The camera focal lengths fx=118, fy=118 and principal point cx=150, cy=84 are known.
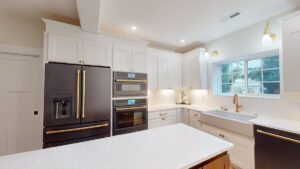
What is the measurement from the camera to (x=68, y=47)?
6.41ft

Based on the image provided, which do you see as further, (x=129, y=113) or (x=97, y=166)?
(x=129, y=113)

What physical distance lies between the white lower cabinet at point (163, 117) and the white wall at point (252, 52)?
2.76 feet

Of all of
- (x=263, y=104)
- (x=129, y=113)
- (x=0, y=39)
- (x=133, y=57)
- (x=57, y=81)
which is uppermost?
(x=0, y=39)

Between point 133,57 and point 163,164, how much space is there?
2128mm

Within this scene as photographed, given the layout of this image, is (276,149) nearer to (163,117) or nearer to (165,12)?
(163,117)

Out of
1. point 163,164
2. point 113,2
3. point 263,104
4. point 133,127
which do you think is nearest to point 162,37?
point 113,2

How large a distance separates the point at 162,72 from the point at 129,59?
1.08m

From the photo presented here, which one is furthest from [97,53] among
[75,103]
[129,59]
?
[75,103]

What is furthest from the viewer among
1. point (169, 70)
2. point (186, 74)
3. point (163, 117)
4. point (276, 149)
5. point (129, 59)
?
point (186, 74)

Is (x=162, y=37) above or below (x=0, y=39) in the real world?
above

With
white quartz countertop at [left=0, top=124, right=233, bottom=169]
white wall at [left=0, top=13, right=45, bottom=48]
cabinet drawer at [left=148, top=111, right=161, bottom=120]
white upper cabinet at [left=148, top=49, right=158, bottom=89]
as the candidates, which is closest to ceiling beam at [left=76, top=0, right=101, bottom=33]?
white wall at [left=0, top=13, right=45, bottom=48]

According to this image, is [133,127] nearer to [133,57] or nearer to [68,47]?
[133,57]

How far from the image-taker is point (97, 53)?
7.10 feet

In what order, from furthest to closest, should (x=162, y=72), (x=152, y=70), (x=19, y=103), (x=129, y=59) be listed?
(x=162, y=72)
(x=152, y=70)
(x=129, y=59)
(x=19, y=103)
